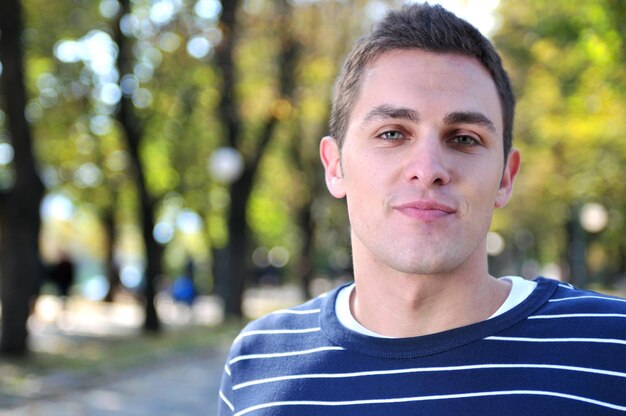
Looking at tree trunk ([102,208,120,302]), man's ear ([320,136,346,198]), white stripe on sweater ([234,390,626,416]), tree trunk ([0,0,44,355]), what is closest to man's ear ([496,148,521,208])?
man's ear ([320,136,346,198])

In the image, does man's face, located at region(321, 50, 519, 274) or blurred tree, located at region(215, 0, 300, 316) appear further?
blurred tree, located at region(215, 0, 300, 316)

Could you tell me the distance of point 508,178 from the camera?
8.31ft

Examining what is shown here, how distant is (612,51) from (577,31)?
291 centimetres

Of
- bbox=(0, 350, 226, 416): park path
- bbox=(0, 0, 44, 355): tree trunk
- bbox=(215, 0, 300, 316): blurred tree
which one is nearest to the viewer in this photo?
bbox=(0, 350, 226, 416): park path

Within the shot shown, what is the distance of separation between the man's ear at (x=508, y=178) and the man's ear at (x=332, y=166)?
0.44 metres

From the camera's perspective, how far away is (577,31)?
12.7m

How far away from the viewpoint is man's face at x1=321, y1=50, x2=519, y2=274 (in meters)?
2.26

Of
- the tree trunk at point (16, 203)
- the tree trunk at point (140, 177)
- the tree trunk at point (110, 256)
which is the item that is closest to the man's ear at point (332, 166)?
the tree trunk at point (16, 203)

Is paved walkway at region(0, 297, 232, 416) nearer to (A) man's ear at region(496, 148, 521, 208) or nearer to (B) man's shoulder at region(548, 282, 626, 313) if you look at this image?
(A) man's ear at region(496, 148, 521, 208)

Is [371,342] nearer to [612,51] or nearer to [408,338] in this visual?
[408,338]

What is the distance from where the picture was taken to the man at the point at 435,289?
7.16 ft

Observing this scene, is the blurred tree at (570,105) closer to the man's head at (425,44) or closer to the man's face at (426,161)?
the man's head at (425,44)

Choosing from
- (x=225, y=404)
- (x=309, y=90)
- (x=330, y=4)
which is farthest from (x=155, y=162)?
(x=225, y=404)

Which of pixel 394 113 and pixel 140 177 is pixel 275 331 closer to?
pixel 394 113
